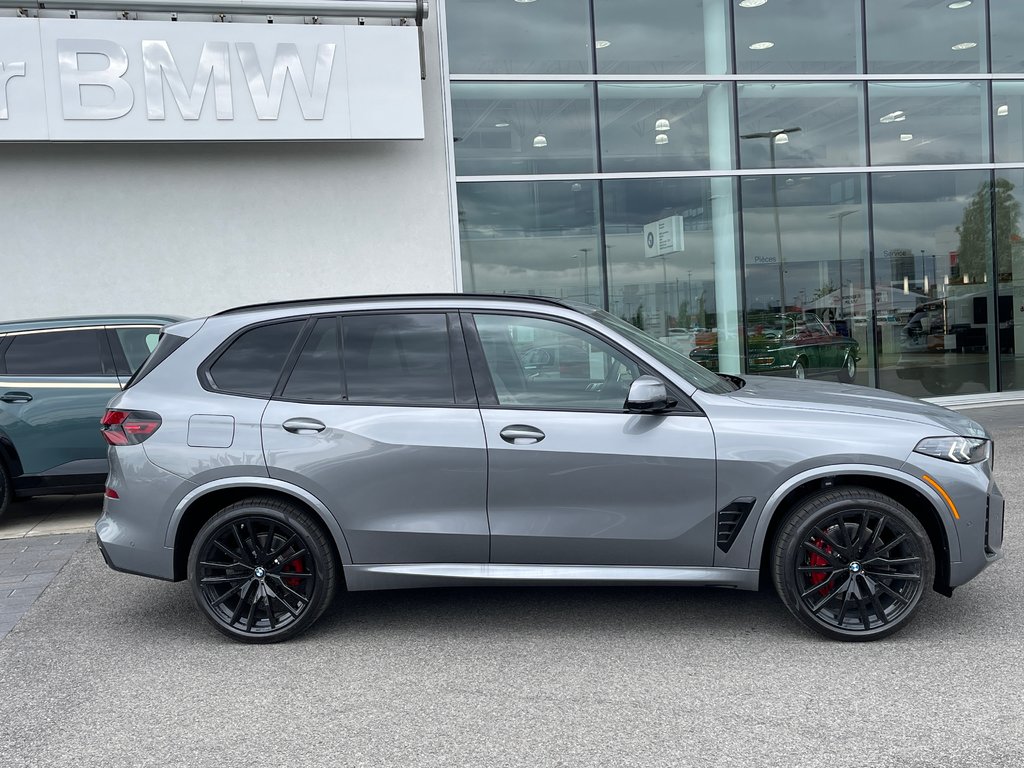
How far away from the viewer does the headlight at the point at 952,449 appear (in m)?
4.23

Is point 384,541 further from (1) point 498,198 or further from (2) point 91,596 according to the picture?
(1) point 498,198

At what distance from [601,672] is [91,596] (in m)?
3.32

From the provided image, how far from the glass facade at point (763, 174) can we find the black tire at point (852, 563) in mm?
8330

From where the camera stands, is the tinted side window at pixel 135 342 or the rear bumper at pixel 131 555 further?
the tinted side window at pixel 135 342

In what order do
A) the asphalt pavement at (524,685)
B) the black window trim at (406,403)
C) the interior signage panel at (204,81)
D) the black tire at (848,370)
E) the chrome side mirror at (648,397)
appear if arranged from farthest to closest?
the black tire at (848,370), the interior signage panel at (204,81), the black window trim at (406,403), the chrome side mirror at (648,397), the asphalt pavement at (524,685)

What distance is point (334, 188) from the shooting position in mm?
11617

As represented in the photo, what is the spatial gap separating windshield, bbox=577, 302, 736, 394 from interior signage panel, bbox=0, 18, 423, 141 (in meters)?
7.15

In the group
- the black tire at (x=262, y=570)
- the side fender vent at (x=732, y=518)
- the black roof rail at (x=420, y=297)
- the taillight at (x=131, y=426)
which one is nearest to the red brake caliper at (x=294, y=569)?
the black tire at (x=262, y=570)

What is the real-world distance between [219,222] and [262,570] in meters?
7.91

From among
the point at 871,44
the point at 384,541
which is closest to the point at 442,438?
the point at 384,541

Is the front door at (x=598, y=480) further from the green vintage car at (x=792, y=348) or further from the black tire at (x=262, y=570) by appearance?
the green vintage car at (x=792, y=348)

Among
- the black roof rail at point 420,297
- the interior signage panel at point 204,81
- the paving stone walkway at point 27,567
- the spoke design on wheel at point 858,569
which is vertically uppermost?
the interior signage panel at point 204,81

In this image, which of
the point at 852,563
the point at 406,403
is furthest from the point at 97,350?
the point at 852,563

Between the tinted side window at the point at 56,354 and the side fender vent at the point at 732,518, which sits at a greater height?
the tinted side window at the point at 56,354
